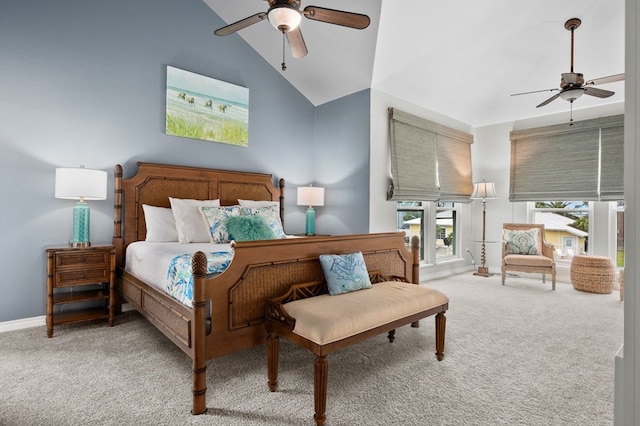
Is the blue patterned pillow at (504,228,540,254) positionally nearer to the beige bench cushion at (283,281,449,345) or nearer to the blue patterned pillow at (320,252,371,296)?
the beige bench cushion at (283,281,449,345)

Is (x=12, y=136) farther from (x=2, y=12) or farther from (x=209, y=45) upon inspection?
(x=209, y=45)

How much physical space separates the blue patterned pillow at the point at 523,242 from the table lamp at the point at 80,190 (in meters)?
5.50

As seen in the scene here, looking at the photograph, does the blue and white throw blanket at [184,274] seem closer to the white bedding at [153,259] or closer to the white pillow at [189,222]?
the white bedding at [153,259]

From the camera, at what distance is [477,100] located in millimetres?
5406

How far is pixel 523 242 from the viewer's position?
514 cm

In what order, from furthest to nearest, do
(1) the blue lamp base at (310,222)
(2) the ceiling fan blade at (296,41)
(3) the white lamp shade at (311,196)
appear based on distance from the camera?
(1) the blue lamp base at (310,222) < (3) the white lamp shade at (311,196) < (2) the ceiling fan blade at (296,41)

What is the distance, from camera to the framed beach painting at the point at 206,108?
3.88 m

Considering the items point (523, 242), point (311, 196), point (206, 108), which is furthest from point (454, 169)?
point (206, 108)

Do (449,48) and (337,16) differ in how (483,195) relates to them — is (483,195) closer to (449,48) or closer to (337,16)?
(449,48)

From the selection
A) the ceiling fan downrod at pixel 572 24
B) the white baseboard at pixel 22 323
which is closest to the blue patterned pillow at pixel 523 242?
the ceiling fan downrod at pixel 572 24

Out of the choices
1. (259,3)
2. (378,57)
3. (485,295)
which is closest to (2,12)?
(259,3)

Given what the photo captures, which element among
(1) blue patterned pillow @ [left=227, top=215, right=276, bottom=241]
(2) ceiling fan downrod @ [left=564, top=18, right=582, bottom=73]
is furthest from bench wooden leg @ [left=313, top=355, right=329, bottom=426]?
(2) ceiling fan downrod @ [left=564, top=18, right=582, bottom=73]

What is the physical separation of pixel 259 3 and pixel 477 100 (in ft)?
12.1

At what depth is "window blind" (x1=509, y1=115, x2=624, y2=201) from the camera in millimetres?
4879
